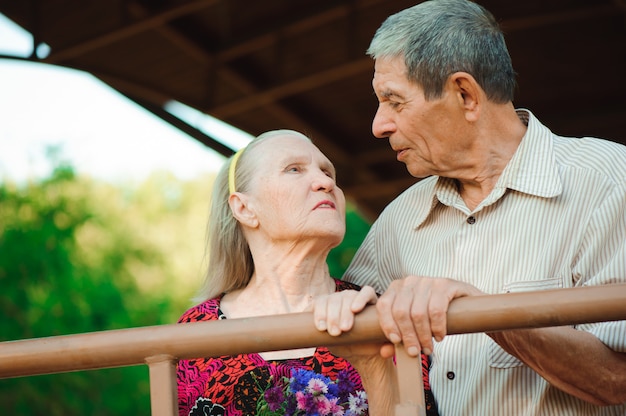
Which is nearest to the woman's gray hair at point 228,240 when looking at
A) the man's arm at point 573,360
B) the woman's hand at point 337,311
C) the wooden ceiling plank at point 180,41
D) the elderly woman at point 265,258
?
the elderly woman at point 265,258

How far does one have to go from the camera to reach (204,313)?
2.85 meters

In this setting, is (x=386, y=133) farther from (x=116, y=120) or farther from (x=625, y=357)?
(x=116, y=120)

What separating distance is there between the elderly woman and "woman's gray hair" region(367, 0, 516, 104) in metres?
0.43

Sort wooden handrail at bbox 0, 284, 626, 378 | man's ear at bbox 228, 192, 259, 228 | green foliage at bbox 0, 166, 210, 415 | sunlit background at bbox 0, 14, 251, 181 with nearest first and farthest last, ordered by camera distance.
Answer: wooden handrail at bbox 0, 284, 626, 378, man's ear at bbox 228, 192, 259, 228, green foliage at bbox 0, 166, 210, 415, sunlit background at bbox 0, 14, 251, 181

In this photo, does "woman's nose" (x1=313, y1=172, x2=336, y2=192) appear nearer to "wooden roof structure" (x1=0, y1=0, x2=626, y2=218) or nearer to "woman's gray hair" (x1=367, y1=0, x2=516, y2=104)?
"woman's gray hair" (x1=367, y1=0, x2=516, y2=104)

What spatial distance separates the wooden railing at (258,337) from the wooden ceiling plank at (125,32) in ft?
17.0

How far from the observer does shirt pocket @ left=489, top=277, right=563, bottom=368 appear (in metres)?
2.42

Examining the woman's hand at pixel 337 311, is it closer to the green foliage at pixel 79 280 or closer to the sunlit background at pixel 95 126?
the green foliage at pixel 79 280

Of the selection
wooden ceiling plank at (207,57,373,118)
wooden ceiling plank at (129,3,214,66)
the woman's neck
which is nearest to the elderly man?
the woman's neck

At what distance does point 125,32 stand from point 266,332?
5.55m

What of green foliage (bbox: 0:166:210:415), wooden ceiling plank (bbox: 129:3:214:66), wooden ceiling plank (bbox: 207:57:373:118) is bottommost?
wooden ceiling plank (bbox: 207:57:373:118)

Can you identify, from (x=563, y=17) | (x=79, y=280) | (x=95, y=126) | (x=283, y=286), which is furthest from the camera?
A: (x=95, y=126)

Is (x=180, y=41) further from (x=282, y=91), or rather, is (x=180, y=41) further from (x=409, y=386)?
(x=409, y=386)

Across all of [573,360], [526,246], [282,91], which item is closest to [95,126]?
[282,91]
